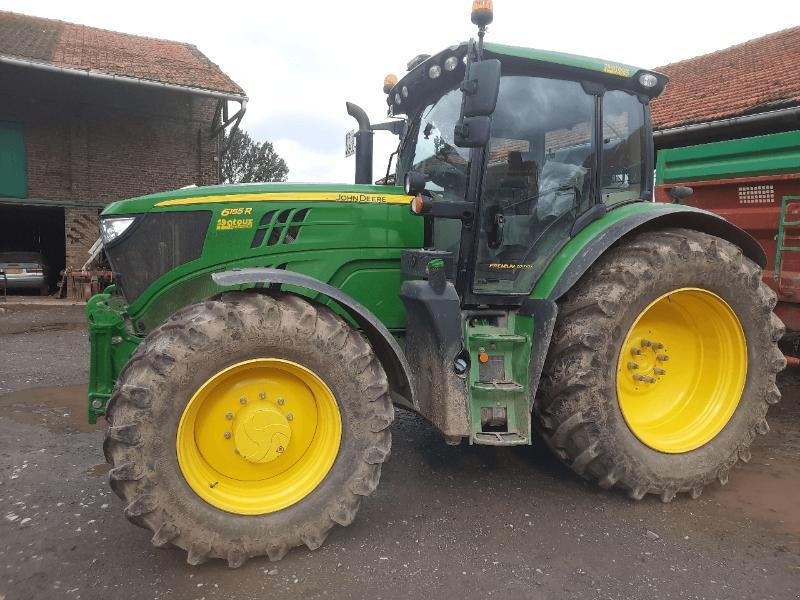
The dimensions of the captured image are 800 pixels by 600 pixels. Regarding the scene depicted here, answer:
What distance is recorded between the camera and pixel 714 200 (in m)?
4.80

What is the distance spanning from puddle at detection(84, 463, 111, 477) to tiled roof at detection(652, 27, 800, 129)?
356 inches

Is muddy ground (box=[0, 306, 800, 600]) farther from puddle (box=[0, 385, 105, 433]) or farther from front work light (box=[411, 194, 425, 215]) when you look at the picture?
front work light (box=[411, 194, 425, 215])

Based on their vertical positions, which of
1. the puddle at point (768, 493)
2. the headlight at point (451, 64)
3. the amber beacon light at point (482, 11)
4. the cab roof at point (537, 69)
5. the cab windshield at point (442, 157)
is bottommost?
the puddle at point (768, 493)

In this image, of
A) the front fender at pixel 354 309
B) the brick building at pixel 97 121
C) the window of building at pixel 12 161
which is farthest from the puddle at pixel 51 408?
the window of building at pixel 12 161

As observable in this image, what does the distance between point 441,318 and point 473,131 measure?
3.02 ft

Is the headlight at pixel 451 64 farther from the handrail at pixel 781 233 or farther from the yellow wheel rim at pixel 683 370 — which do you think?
the handrail at pixel 781 233

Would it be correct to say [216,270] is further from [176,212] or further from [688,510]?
[688,510]

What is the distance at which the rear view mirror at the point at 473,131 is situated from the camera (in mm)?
2719

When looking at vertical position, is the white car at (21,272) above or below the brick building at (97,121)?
below

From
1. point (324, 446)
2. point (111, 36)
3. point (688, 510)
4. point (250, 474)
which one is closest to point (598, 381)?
point (688, 510)

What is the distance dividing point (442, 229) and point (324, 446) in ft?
4.41

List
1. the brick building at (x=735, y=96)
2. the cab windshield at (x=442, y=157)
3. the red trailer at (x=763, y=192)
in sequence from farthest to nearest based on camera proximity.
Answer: the brick building at (x=735, y=96)
the red trailer at (x=763, y=192)
the cab windshield at (x=442, y=157)

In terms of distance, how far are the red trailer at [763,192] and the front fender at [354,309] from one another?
2.92 meters

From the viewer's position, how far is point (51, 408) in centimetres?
500
